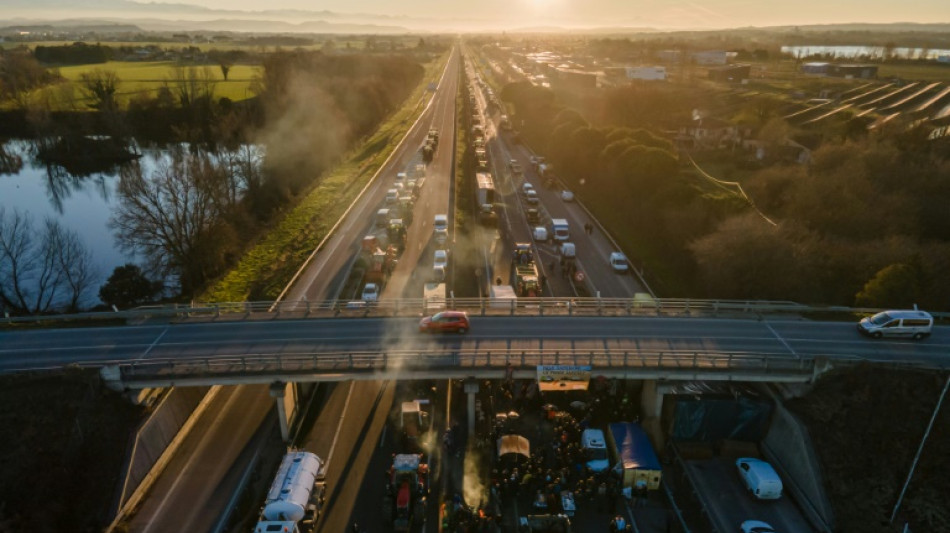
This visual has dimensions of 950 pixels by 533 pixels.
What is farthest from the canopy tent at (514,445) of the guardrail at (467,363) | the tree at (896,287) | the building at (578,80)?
the building at (578,80)

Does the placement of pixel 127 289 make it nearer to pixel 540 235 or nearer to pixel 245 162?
pixel 245 162

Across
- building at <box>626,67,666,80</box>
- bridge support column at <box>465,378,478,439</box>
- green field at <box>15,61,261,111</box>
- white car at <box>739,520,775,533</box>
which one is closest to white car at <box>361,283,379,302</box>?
bridge support column at <box>465,378,478,439</box>

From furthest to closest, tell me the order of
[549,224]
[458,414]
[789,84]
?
[789,84] < [549,224] < [458,414]

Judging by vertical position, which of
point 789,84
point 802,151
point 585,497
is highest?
point 789,84

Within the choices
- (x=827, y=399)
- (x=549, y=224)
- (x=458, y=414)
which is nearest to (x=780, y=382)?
(x=827, y=399)

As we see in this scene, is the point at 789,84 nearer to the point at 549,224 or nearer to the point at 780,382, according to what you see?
the point at 549,224

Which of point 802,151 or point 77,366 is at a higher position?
point 802,151

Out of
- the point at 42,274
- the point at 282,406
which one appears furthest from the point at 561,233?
the point at 42,274

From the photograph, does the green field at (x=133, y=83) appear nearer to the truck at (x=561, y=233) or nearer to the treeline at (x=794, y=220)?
the treeline at (x=794, y=220)
